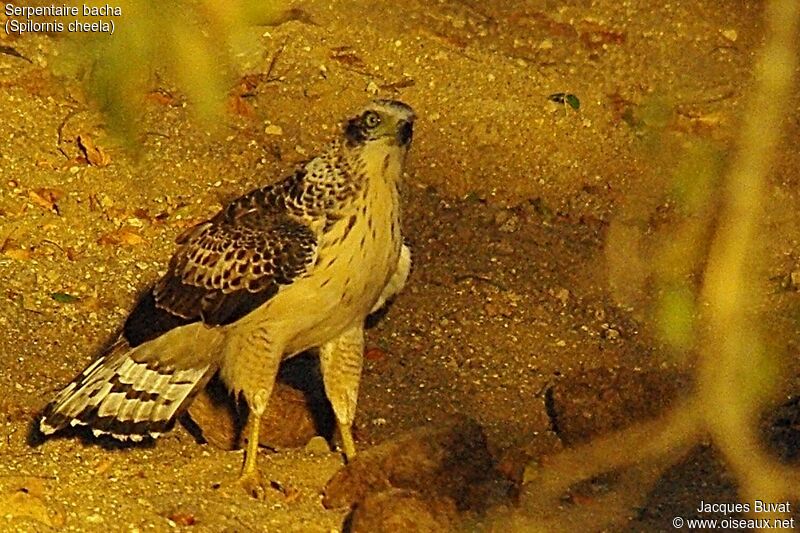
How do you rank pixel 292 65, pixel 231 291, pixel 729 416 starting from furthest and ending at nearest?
pixel 292 65 < pixel 231 291 < pixel 729 416

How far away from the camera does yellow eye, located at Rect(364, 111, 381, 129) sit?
6766 millimetres

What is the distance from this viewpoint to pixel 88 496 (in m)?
6.82

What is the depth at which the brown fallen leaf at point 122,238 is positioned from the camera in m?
9.05

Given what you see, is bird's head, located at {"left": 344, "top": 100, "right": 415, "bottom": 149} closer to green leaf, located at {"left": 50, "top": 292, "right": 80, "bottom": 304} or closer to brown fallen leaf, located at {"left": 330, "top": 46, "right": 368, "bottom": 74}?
green leaf, located at {"left": 50, "top": 292, "right": 80, "bottom": 304}

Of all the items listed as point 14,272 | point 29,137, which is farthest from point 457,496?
point 29,137

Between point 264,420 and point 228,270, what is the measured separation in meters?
0.83

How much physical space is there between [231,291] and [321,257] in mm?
424

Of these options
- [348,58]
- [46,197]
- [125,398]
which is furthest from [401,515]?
[348,58]

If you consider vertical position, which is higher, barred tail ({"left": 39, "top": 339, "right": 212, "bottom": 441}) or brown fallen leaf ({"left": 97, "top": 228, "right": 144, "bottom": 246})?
barred tail ({"left": 39, "top": 339, "right": 212, "bottom": 441})

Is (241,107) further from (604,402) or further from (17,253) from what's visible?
(604,402)

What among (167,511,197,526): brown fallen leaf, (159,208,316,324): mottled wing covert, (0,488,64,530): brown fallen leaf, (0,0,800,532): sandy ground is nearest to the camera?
(0,488,64,530): brown fallen leaf

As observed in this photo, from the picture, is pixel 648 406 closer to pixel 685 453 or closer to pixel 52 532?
pixel 685 453

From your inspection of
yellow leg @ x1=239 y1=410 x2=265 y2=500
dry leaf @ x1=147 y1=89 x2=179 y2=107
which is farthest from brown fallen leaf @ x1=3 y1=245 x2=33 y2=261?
yellow leg @ x1=239 y1=410 x2=265 y2=500

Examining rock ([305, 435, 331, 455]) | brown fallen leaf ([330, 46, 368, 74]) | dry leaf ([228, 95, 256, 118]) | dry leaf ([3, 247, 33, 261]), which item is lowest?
rock ([305, 435, 331, 455])
